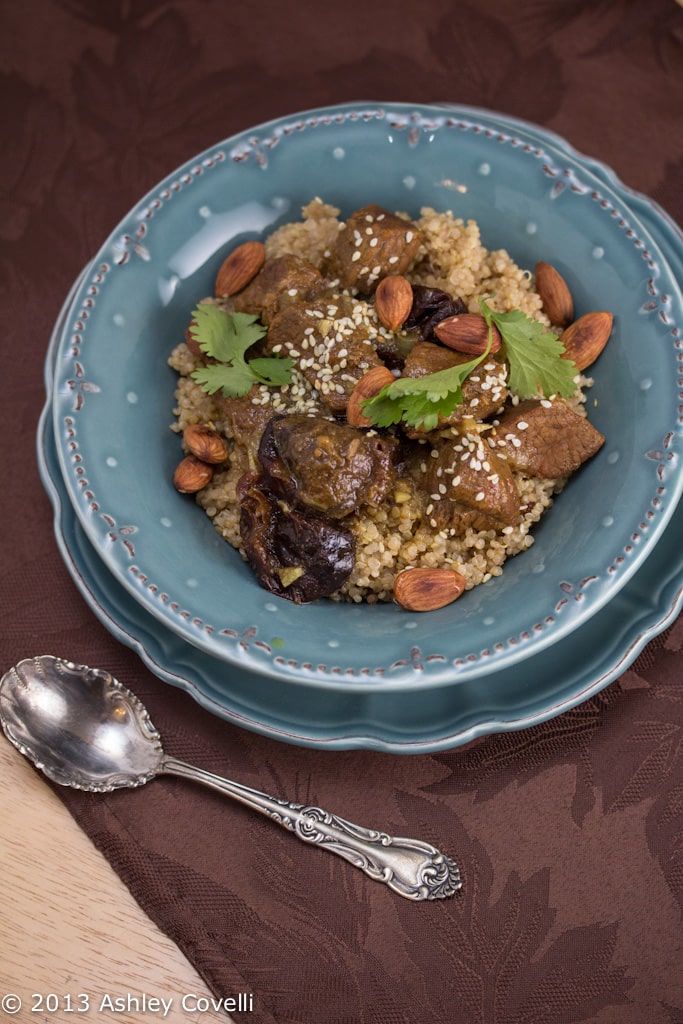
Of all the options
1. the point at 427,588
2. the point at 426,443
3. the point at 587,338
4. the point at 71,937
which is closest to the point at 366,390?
the point at 426,443

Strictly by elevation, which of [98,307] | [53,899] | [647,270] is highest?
[647,270]

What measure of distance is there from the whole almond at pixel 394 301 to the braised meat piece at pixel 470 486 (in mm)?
455

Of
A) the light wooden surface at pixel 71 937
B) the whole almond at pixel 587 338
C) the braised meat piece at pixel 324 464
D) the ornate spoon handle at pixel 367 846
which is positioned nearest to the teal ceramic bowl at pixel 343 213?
the whole almond at pixel 587 338

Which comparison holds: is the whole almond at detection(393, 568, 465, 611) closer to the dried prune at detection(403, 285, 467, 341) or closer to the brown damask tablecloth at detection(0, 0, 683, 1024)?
the brown damask tablecloth at detection(0, 0, 683, 1024)

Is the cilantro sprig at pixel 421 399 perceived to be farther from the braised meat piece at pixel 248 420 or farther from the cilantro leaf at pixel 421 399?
the braised meat piece at pixel 248 420

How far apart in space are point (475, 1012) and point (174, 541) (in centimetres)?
172

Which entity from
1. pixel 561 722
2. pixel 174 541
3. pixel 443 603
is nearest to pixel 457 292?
pixel 443 603

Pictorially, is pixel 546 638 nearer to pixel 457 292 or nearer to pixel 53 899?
pixel 457 292

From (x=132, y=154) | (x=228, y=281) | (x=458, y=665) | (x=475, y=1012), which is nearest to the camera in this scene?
(x=458, y=665)

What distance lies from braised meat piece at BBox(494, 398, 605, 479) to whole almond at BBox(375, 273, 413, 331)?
0.51m

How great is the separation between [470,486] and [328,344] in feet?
2.20

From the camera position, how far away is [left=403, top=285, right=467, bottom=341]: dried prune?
9.66 feet

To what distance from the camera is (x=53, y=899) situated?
2.80 metres

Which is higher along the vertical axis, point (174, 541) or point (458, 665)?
point (458, 665)
